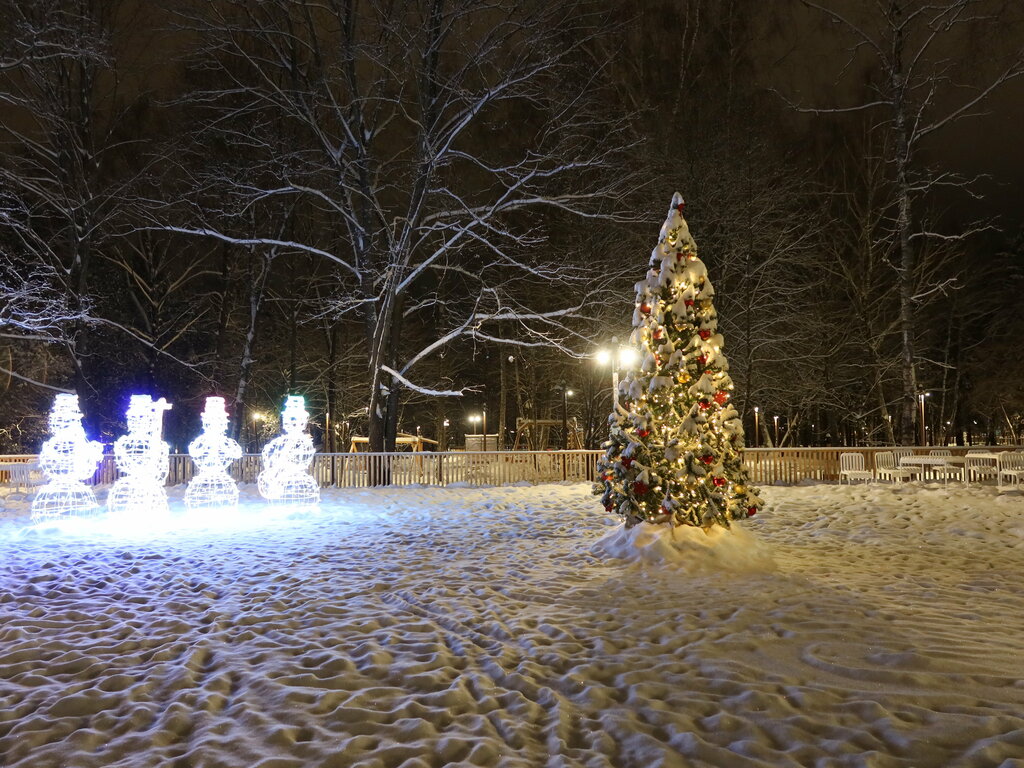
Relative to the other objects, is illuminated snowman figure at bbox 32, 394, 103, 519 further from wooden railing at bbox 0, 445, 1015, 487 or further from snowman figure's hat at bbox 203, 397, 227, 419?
wooden railing at bbox 0, 445, 1015, 487

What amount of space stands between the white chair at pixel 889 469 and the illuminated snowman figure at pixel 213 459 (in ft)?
49.8

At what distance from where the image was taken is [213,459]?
12.7m

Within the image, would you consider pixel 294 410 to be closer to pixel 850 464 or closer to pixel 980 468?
pixel 850 464

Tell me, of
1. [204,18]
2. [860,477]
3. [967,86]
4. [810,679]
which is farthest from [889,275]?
[810,679]

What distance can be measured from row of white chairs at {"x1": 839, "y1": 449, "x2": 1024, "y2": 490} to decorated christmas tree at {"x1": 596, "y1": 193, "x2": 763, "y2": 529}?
10134mm

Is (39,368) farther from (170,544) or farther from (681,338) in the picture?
(681,338)

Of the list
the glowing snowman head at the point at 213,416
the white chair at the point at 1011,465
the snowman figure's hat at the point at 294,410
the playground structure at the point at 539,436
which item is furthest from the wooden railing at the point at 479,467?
the playground structure at the point at 539,436

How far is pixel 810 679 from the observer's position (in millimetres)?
4094

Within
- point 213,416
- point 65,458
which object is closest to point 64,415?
point 65,458

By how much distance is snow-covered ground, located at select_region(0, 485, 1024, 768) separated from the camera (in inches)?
131

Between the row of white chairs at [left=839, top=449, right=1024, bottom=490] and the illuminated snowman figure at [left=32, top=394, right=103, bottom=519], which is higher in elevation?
the illuminated snowman figure at [left=32, top=394, right=103, bottom=519]

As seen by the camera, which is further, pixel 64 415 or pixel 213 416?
pixel 213 416

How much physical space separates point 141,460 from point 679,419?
942 centimetres

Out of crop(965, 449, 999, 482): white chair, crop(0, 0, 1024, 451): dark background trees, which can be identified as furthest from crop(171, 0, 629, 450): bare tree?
crop(965, 449, 999, 482): white chair
